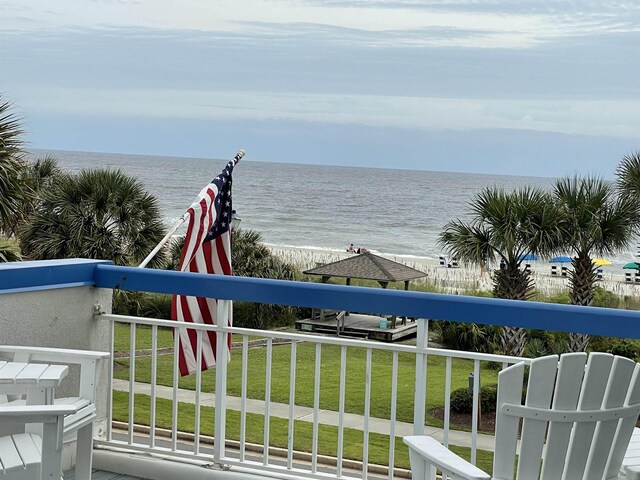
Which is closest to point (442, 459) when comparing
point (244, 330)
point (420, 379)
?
point (420, 379)

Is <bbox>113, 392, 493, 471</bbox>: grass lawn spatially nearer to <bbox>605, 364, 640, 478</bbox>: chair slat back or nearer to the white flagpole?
the white flagpole

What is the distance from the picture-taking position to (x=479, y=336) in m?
21.0

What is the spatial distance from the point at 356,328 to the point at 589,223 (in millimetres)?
11847

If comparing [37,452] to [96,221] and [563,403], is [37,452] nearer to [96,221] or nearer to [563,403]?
[563,403]

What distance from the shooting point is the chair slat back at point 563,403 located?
258cm

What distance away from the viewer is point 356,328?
27.9 meters

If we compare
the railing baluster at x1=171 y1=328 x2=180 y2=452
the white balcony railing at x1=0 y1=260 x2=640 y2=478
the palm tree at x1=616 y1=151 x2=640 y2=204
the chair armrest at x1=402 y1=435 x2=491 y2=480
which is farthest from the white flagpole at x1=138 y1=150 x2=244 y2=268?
the palm tree at x1=616 y1=151 x2=640 y2=204

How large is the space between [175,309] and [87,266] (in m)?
0.84

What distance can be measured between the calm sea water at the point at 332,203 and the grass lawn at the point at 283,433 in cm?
3424

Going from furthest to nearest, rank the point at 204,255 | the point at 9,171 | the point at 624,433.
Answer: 1. the point at 9,171
2. the point at 204,255
3. the point at 624,433

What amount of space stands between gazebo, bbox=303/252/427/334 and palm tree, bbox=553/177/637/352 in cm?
987

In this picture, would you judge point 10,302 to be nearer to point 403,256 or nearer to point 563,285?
point 563,285

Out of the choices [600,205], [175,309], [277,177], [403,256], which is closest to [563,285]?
[403,256]

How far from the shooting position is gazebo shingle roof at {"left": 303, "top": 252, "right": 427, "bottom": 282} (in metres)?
27.8
